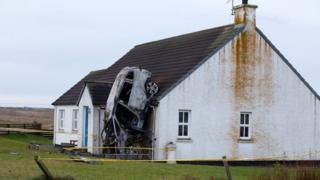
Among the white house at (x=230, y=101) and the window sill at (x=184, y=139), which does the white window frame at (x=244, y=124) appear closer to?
the white house at (x=230, y=101)

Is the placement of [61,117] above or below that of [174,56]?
below

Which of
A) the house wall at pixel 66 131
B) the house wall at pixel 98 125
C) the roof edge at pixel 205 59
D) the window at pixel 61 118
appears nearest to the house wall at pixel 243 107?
the roof edge at pixel 205 59

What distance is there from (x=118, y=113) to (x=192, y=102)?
382cm

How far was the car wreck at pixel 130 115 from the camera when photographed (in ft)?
119

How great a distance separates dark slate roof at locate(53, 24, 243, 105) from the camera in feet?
121

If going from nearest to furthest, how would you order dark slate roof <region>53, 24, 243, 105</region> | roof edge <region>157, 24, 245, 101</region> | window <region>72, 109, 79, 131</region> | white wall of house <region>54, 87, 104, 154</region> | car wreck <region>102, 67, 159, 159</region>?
roof edge <region>157, 24, 245, 101</region>, car wreck <region>102, 67, 159, 159</region>, dark slate roof <region>53, 24, 243, 105</region>, white wall of house <region>54, 87, 104, 154</region>, window <region>72, 109, 79, 131</region>

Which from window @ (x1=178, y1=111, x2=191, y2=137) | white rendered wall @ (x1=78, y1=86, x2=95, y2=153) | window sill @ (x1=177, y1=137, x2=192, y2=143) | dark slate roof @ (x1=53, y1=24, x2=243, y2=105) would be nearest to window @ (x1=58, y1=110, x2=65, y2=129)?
dark slate roof @ (x1=53, y1=24, x2=243, y2=105)

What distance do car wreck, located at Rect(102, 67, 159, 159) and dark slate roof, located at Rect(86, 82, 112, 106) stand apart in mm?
2486

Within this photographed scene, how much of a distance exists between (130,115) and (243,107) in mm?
5963

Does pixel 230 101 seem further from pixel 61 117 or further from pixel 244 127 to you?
pixel 61 117

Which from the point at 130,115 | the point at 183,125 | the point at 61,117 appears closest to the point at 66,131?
the point at 61,117

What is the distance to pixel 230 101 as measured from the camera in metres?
37.6

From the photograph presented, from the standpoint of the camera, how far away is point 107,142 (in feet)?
123

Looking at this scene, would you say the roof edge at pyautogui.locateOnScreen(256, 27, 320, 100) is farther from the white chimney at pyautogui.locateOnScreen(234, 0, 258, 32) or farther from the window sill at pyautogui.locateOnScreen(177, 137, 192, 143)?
the window sill at pyautogui.locateOnScreen(177, 137, 192, 143)
